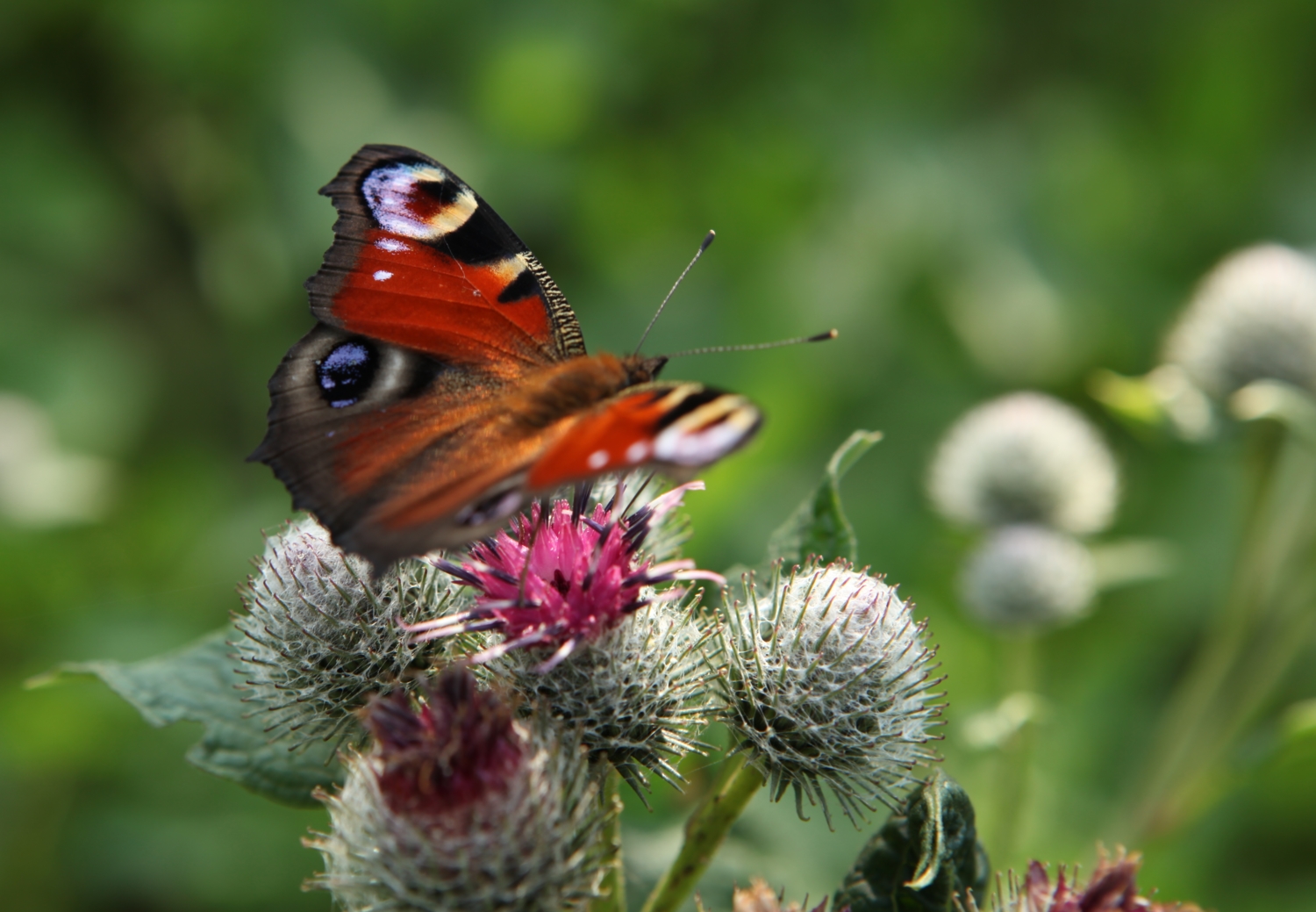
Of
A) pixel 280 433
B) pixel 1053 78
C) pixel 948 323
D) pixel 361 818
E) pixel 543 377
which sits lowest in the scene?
pixel 361 818

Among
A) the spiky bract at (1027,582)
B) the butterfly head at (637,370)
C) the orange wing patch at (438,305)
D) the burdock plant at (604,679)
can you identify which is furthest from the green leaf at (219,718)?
the spiky bract at (1027,582)

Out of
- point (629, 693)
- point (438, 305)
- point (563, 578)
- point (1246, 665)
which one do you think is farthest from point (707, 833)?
point (1246, 665)

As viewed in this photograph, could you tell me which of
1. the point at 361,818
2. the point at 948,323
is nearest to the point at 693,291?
the point at 948,323

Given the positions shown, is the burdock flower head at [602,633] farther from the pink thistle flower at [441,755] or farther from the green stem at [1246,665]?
the green stem at [1246,665]

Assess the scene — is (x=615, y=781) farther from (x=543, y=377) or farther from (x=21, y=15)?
(x=21, y=15)

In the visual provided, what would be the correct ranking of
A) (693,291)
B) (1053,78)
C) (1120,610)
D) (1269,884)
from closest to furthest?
(1269,884)
(1120,610)
(693,291)
(1053,78)

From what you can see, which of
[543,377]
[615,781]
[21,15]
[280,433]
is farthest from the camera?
[21,15]

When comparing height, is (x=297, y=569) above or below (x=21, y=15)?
below

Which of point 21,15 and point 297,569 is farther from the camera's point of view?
point 21,15

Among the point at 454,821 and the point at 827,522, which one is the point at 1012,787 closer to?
the point at 827,522

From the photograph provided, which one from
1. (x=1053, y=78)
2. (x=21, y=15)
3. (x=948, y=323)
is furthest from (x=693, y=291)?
(x=21, y=15)
